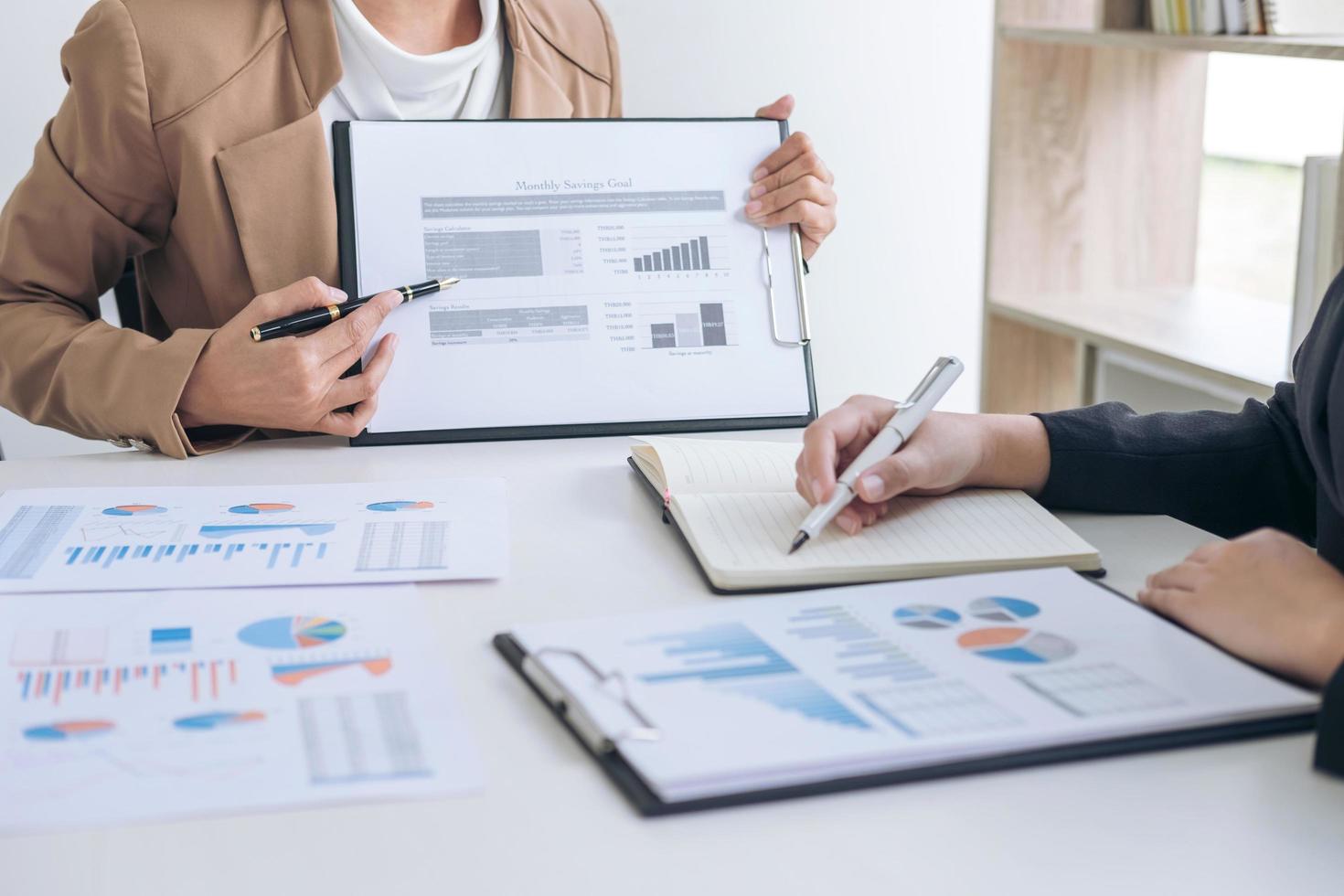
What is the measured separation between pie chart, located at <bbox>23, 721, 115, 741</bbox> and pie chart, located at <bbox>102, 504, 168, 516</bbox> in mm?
364

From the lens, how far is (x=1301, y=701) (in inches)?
25.9

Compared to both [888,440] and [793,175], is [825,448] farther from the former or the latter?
[793,175]

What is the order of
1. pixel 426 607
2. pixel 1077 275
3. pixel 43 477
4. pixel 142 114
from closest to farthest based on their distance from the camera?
pixel 426 607
pixel 43 477
pixel 142 114
pixel 1077 275

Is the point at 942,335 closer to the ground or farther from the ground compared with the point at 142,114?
closer to the ground

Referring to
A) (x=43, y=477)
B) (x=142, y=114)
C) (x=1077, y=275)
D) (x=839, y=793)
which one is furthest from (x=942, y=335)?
(x=839, y=793)

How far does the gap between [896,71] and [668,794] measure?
2.51 metres

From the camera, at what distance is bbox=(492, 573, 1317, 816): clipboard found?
586 mm

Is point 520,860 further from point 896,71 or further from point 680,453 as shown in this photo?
point 896,71

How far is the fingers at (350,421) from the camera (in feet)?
3.85

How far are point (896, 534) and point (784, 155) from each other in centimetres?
52

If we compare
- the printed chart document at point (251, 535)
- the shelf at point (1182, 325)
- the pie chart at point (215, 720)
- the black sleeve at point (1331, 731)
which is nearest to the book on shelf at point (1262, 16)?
the shelf at point (1182, 325)

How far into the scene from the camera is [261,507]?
101 centimetres

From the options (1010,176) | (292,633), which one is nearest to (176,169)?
(292,633)

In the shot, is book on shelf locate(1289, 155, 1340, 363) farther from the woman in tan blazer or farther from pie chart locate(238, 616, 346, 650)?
pie chart locate(238, 616, 346, 650)
